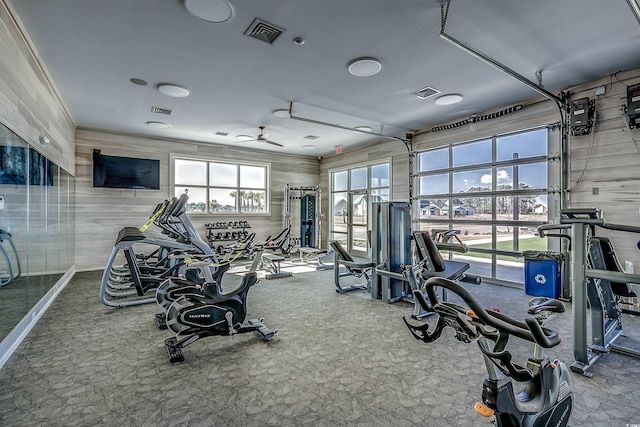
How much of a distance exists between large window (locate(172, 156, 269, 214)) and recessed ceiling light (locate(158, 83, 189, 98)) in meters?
3.14

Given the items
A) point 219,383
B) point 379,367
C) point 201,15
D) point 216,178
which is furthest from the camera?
point 216,178

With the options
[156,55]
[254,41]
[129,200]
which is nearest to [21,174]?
[156,55]

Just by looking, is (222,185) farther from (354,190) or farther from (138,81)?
(138,81)

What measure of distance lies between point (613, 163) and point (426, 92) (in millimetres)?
2664

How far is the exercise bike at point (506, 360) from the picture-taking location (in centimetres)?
114

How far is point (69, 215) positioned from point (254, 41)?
5.25 m

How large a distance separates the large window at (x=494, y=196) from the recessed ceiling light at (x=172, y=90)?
195 inches

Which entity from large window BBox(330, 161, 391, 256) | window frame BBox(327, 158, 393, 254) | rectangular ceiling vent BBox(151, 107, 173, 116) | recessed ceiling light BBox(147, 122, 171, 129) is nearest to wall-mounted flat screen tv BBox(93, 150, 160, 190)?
recessed ceiling light BBox(147, 122, 171, 129)

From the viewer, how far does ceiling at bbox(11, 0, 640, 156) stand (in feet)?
8.91

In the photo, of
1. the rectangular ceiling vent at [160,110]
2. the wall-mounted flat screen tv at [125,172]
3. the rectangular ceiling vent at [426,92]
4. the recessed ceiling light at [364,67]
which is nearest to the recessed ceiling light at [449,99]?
the rectangular ceiling vent at [426,92]

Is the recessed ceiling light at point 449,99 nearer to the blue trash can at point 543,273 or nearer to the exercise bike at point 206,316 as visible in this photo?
the blue trash can at point 543,273

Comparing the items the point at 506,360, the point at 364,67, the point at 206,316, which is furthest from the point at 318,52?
the point at 506,360

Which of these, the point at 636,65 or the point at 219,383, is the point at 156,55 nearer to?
the point at 219,383

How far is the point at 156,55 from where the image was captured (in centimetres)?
350
